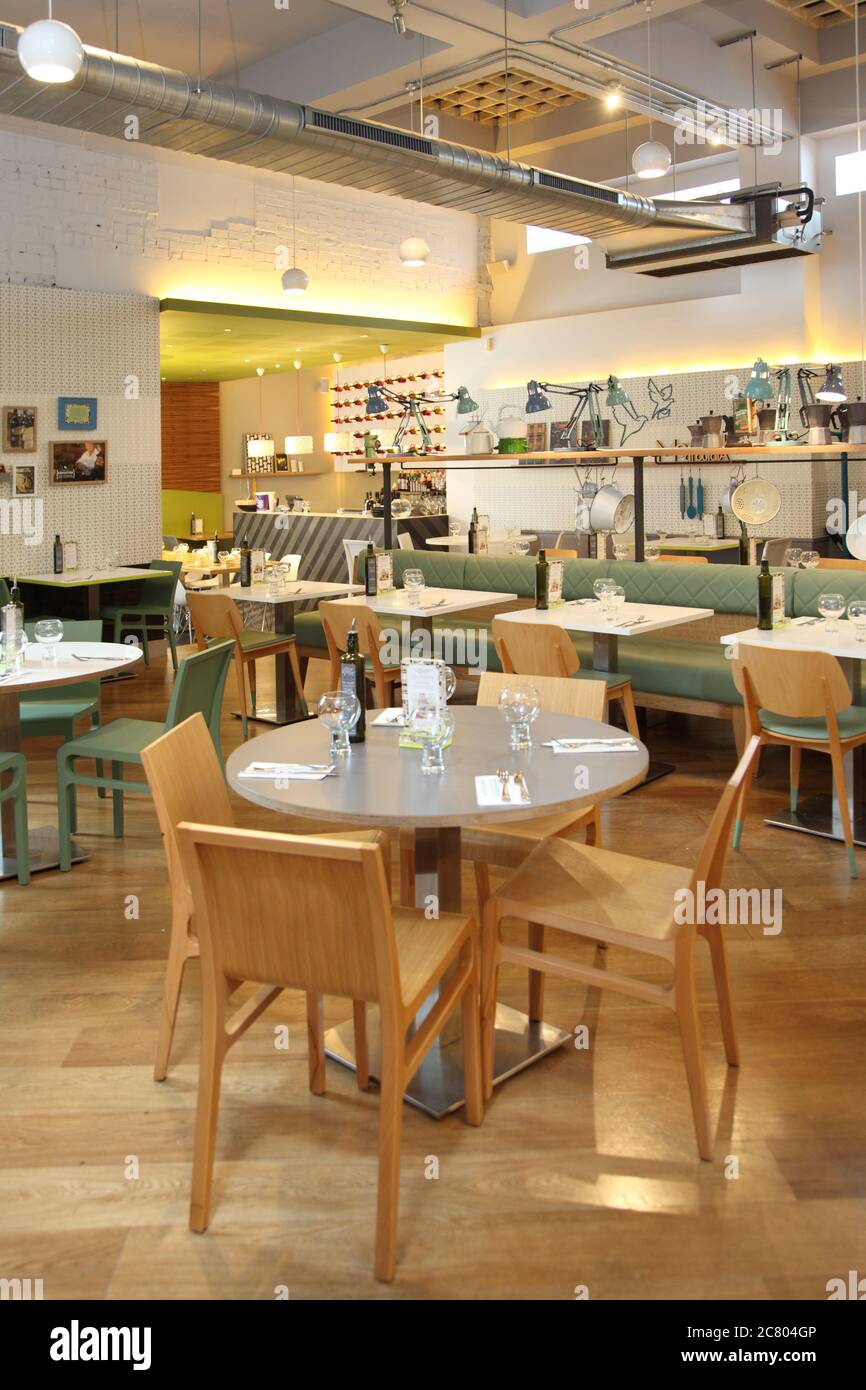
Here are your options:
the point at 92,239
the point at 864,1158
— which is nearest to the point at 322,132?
the point at 92,239

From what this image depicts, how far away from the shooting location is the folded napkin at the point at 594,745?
3189mm

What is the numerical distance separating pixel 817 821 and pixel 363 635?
273 cm

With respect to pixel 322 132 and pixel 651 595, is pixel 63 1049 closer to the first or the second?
pixel 651 595

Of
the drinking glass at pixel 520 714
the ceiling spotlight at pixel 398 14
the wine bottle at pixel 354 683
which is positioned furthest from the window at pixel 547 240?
the drinking glass at pixel 520 714

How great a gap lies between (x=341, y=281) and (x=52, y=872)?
7976 mm

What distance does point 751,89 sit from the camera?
31.7 feet

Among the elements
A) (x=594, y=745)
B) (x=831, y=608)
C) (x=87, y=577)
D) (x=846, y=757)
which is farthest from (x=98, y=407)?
(x=594, y=745)

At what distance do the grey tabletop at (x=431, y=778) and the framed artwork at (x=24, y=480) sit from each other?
Answer: 6.16 metres

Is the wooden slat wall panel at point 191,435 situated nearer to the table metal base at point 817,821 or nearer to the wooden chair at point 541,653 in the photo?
the wooden chair at point 541,653

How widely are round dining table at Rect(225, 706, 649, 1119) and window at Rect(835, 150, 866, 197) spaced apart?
853 centimetres

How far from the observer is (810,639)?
5.22 meters

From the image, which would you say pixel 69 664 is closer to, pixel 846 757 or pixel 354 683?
pixel 354 683

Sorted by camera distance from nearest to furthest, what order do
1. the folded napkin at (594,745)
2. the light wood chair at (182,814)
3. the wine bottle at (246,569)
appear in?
the light wood chair at (182,814), the folded napkin at (594,745), the wine bottle at (246,569)

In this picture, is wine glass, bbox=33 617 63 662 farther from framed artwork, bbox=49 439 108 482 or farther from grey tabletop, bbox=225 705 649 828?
framed artwork, bbox=49 439 108 482
